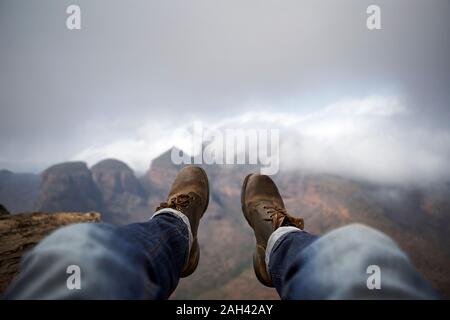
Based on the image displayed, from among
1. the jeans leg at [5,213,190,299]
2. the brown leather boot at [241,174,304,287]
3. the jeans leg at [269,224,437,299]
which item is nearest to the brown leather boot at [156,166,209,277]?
the brown leather boot at [241,174,304,287]

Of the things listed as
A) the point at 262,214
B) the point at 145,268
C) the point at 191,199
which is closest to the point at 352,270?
the point at 145,268

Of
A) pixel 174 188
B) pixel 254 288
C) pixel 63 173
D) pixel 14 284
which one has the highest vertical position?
pixel 14 284

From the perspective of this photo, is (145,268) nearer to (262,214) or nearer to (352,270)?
(352,270)

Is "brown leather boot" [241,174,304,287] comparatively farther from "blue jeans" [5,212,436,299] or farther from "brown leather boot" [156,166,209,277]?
"blue jeans" [5,212,436,299]

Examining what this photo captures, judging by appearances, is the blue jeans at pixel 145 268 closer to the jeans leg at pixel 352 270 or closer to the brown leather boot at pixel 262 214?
the jeans leg at pixel 352 270

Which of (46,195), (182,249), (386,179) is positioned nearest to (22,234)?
(182,249)

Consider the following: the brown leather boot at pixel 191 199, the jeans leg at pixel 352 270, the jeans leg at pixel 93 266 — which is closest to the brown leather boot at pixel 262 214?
the brown leather boot at pixel 191 199
